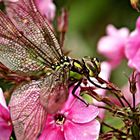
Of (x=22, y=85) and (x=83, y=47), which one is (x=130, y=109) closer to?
(x=22, y=85)

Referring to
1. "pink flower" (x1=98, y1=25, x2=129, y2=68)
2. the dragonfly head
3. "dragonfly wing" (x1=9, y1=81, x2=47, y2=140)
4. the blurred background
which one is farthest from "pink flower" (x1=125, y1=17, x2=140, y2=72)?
the blurred background

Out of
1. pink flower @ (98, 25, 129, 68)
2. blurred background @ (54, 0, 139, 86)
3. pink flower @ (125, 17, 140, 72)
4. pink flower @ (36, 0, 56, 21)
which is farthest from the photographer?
blurred background @ (54, 0, 139, 86)

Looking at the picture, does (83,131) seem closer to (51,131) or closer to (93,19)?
(51,131)

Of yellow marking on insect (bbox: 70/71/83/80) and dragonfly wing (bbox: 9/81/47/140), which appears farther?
yellow marking on insect (bbox: 70/71/83/80)

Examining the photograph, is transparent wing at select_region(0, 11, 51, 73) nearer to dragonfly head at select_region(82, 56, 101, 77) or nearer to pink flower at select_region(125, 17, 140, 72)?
dragonfly head at select_region(82, 56, 101, 77)

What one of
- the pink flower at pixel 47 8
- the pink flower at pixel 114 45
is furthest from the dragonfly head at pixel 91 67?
the pink flower at pixel 114 45
